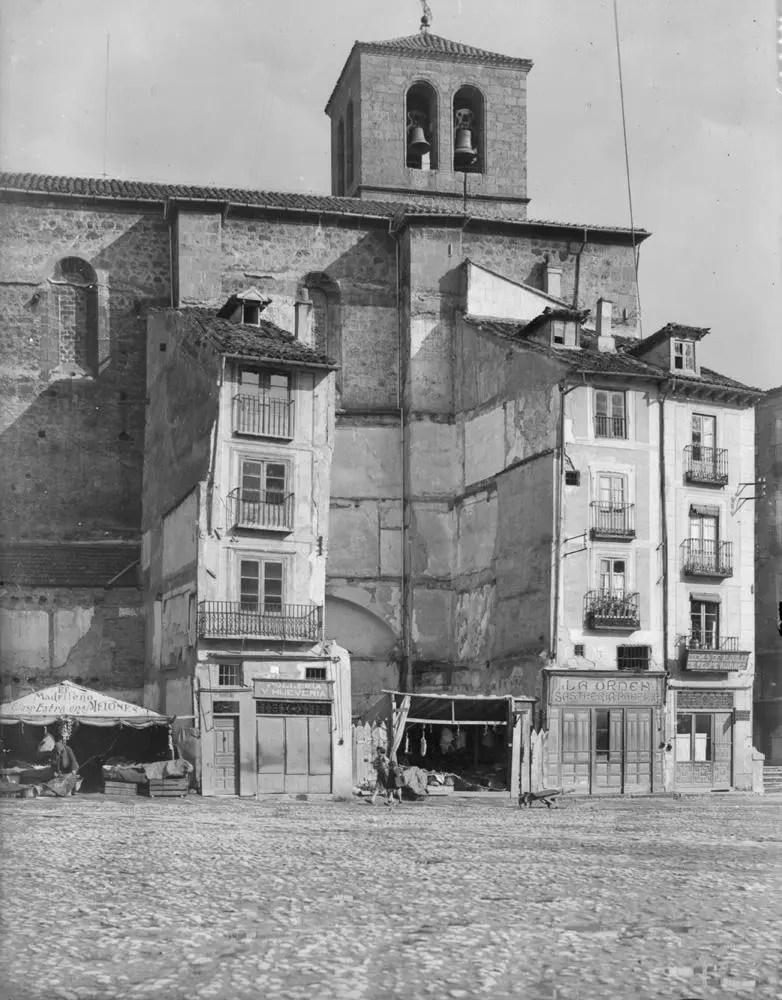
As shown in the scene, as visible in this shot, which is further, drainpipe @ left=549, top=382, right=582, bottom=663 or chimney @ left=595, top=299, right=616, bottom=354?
chimney @ left=595, top=299, right=616, bottom=354

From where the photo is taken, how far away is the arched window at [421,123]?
56.8m

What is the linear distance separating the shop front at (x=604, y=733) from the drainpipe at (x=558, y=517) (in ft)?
3.65

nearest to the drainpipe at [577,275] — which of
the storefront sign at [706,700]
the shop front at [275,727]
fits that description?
the storefront sign at [706,700]

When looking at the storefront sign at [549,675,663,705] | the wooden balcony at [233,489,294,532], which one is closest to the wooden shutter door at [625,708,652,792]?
the storefront sign at [549,675,663,705]

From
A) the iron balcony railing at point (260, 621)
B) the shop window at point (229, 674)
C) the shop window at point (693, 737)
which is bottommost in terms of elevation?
the shop window at point (693, 737)

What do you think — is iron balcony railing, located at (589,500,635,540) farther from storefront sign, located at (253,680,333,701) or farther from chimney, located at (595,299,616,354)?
storefront sign, located at (253,680,333,701)

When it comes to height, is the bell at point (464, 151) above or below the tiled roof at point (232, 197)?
above

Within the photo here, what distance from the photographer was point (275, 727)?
124ft

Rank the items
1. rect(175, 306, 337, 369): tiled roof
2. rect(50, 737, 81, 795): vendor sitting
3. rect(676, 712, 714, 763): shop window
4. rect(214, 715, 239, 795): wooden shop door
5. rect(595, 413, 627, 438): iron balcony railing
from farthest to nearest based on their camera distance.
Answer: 1. rect(595, 413, 627, 438): iron balcony railing
2. rect(676, 712, 714, 763): shop window
3. rect(175, 306, 337, 369): tiled roof
4. rect(214, 715, 239, 795): wooden shop door
5. rect(50, 737, 81, 795): vendor sitting

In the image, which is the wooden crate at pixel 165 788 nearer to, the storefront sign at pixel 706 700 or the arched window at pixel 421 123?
the storefront sign at pixel 706 700

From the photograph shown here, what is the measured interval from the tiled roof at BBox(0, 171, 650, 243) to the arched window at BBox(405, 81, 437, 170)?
12.9 ft

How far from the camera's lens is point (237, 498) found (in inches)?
1586

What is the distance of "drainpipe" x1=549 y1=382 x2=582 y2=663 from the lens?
42125 millimetres

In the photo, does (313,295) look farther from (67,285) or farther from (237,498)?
(237,498)
